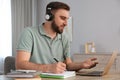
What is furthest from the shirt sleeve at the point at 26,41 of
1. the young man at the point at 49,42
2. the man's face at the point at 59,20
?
the man's face at the point at 59,20

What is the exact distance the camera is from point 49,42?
8.30 ft

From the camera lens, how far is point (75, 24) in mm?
5637

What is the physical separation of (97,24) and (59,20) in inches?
115

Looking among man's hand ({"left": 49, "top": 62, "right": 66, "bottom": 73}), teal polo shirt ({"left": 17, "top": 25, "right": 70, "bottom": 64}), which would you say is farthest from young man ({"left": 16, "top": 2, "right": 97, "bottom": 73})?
man's hand ({"left": 49, "top": 62, "right": 66, "bottom": 73})

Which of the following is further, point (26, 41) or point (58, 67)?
point (26, 41)

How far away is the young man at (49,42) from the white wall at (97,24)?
105 inches

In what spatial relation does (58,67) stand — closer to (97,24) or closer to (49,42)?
(49,42)

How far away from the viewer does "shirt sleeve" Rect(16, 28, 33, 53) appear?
2.35 m

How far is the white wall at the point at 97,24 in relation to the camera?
16.9ft

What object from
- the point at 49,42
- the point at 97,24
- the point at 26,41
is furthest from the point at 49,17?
the point at 97,24

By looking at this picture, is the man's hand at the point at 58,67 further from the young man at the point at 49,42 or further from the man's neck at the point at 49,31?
the man's neck at the point at 49,31

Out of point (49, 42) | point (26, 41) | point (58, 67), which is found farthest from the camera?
point (49, 42)

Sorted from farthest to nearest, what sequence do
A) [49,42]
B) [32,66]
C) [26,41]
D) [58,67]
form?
1. [49,42]
2. [26,41]
3. [32,66]
4. [58,67]

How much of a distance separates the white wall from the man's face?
275 cm
